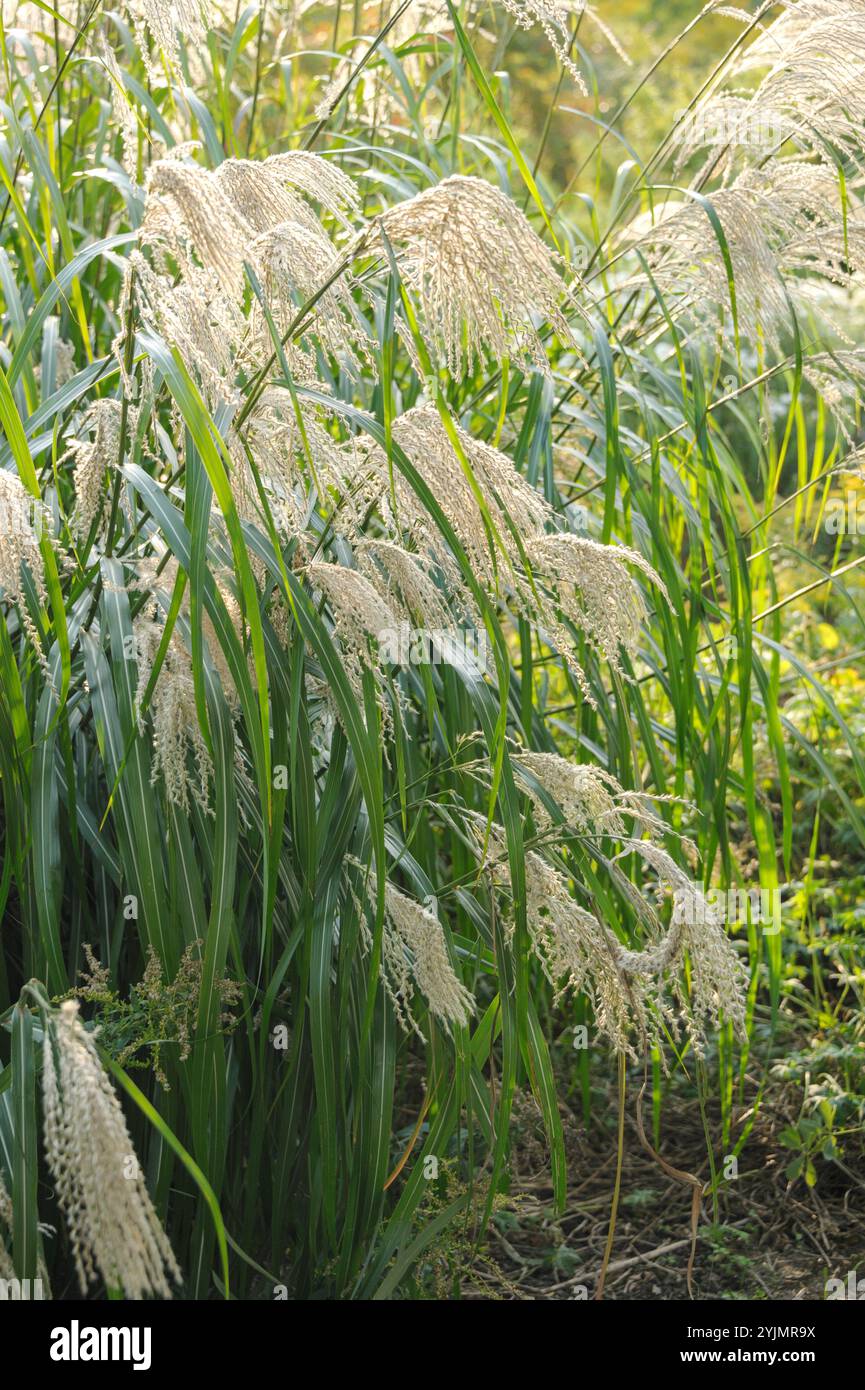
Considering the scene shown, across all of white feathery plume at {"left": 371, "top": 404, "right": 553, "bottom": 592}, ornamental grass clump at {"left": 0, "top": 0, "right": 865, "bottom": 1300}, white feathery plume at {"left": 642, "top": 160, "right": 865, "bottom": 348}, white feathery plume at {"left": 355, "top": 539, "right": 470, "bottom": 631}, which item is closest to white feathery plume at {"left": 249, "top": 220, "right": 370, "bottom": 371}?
ornamental grass clump at {"left": 0, "top": 0, "right": 865, "bottom": 1300}

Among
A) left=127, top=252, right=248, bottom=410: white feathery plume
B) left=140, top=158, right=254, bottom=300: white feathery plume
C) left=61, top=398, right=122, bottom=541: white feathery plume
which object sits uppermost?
left=140, top=158, right=254, bottom=300: white feathery plume

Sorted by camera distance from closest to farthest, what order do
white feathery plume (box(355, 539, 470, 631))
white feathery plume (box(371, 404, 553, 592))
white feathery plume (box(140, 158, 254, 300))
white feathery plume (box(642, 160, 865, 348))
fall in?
white feathery plume (box(140, 158, 254, 300)), white feathery plume (box(371, 404, 553, 592)), white feathery plume (box(355, 539, 470, 631)), white feathery plume (box(642, 160, 865, 348))

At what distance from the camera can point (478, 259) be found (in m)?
1.35

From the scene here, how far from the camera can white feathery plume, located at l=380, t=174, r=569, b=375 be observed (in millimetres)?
1347

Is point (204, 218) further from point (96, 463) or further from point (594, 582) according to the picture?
point (594, 582)

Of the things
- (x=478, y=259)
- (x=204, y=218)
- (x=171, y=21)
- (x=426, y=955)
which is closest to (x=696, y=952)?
(x=426, y=955)

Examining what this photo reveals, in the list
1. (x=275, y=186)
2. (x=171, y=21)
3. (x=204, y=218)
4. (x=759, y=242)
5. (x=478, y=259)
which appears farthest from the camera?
(x=759, y=242)

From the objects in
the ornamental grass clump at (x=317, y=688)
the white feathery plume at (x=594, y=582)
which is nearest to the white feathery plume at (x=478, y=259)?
the ornamental grass clump at (x=317, y=688)

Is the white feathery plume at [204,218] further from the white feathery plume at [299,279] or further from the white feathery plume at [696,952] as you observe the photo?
the white feathery plume at [696,952]

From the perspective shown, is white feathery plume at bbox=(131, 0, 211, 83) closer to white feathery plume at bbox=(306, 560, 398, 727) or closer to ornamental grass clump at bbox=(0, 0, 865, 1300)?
ornamental grass clump at bbox=(0, 0, 865, 1300)

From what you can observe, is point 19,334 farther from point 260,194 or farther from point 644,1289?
point 644,1289

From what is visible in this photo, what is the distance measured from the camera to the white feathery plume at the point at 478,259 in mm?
1347

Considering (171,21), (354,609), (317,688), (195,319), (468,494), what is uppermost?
(171,21)

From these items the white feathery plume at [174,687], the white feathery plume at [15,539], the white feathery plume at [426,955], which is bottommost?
the white feathery plume at [426,955]
